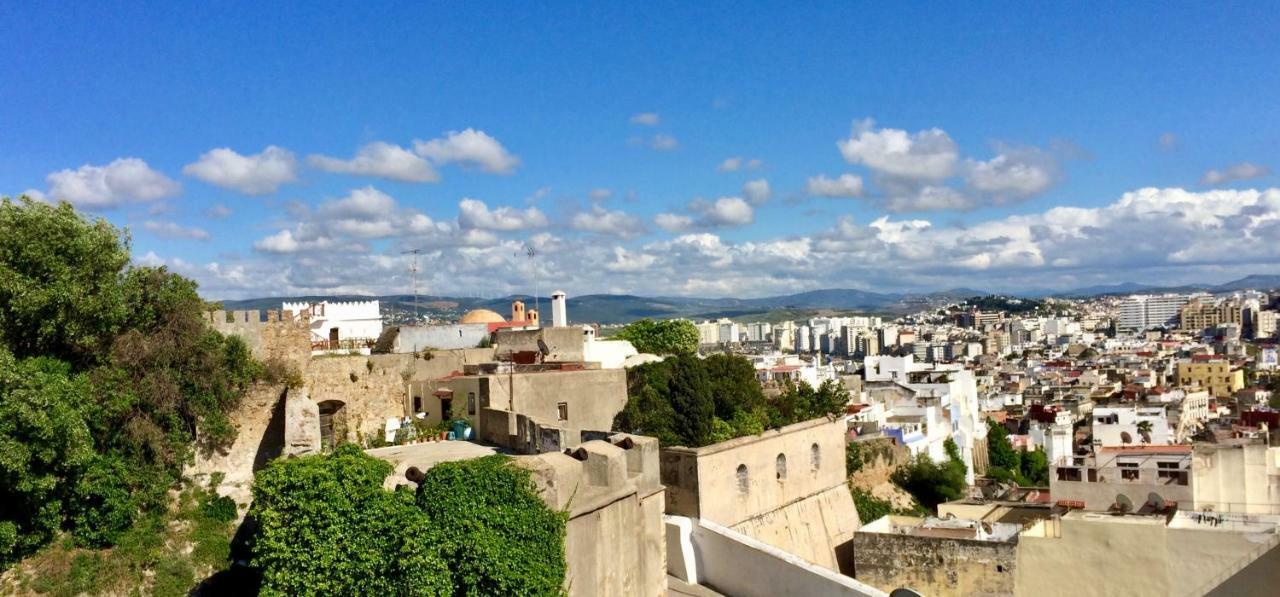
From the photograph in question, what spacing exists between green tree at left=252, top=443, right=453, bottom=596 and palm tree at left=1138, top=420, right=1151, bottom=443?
40.2 m

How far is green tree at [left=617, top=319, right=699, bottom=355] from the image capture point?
31.5 metres

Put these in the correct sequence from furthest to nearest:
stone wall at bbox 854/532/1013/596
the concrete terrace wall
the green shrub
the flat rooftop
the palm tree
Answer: the palm tree
stone wall at bbox 854/532/1013/596
the green shrub
the flat rooftop
the concrete terrace wall

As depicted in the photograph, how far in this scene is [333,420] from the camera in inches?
675

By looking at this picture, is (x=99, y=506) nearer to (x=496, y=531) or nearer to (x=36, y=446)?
(x=36, y=446)

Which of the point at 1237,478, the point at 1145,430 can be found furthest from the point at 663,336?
the point at 1145,430

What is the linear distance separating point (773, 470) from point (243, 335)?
9982 millimetres

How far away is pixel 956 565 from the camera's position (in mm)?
15586

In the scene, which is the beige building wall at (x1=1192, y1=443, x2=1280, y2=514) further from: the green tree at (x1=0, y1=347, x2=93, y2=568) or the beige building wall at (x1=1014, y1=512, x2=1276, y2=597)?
the green tree at (x1=0, y1=347, x2=93, y2=568)

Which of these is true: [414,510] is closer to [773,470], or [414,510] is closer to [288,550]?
[288,550]

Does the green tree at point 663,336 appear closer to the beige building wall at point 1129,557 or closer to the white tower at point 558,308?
the white tower at point 558,308

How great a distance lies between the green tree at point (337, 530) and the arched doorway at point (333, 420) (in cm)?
832

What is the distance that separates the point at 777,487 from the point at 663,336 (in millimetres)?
15789

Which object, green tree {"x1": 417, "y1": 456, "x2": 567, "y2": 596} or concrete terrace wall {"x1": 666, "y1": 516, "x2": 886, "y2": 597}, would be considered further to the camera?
concrete terrace wall {"x1": 666, "y1": 516, "x2": 886, "y2": 597}

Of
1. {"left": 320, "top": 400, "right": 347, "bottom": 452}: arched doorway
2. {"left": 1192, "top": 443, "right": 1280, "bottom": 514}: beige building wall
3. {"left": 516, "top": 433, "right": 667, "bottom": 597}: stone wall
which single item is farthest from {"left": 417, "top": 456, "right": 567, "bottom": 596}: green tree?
{"left": 1192, "top": 443, "right": 1280, "bottom": 514}: beige building wall
